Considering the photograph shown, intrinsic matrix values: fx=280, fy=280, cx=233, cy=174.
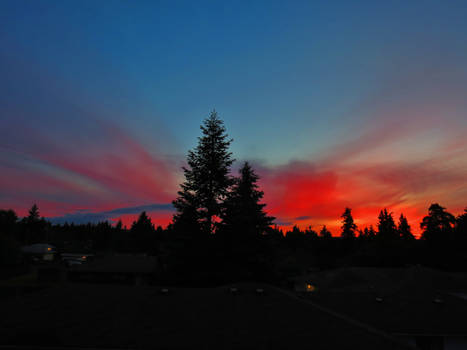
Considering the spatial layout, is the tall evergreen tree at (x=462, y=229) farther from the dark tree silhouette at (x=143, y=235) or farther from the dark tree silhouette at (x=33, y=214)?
the dark tree silhouette at (x=33, y=214)

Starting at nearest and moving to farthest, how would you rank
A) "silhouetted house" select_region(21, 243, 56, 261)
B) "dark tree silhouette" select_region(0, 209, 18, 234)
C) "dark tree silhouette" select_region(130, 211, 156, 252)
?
"silhouetted house" select_region(21, 243, 56, 261), "dark tree silhouette" select_region(0, 209, 18, 234), "dark tree silhouette" select_region(130, 211, 156, 252)

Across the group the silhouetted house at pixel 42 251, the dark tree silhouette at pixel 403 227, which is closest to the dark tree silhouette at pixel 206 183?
the silhouetted house at pixel 42 251

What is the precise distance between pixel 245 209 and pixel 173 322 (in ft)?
74.8

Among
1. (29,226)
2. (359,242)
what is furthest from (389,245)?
(29,226)

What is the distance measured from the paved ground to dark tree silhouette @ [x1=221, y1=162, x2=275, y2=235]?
53.2 ft

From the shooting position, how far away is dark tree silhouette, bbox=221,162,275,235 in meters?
32.5

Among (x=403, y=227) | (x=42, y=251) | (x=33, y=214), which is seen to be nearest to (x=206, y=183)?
(x=42, y=251)

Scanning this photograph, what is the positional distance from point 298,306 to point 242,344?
4.39 m

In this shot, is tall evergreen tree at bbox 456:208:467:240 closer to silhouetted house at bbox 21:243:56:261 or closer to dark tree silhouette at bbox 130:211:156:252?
dark tree silhouette at bbox 130:211:156:252

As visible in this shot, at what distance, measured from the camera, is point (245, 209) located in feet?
115

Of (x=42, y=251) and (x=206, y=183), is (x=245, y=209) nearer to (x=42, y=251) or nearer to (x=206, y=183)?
(x=206, y=183)

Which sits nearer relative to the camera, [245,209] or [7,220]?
[245,209]

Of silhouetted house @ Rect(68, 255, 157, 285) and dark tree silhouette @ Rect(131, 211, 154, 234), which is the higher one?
dark tree silhouette @ Rect(131, 211, 154, 234)

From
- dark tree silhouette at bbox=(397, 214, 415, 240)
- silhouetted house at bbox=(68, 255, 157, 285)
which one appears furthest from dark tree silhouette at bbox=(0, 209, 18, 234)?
dark tree silhouette at bbox=(397, 214, 415, 240)
